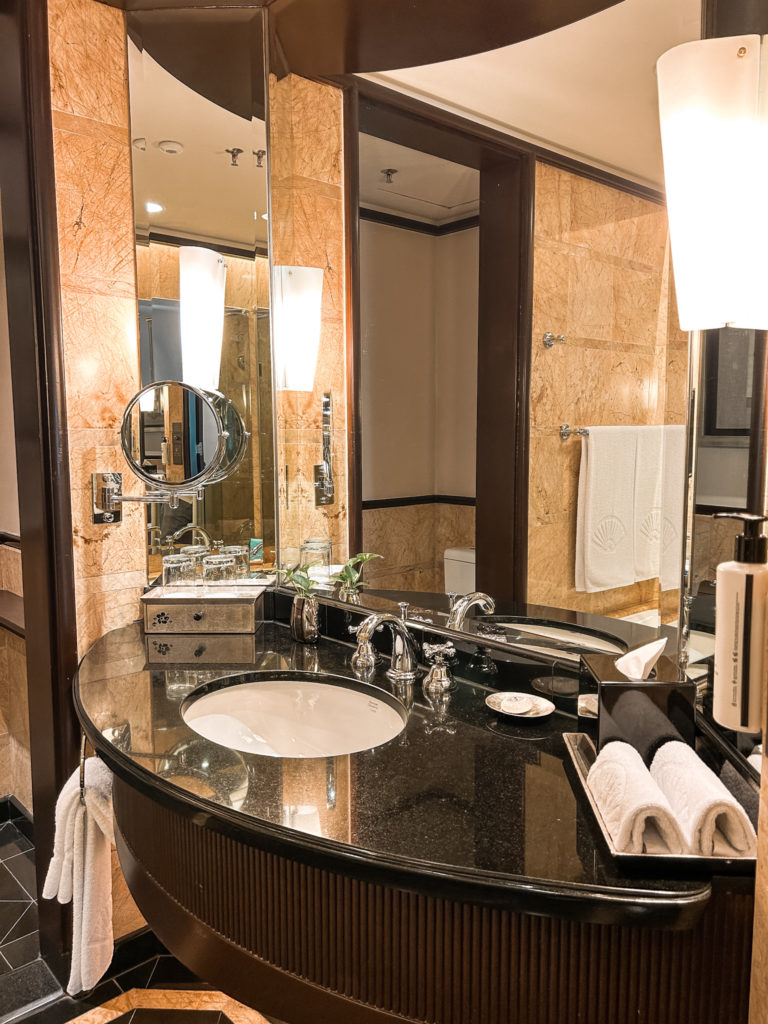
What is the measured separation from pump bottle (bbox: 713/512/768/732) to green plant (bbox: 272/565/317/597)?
1123 millimetres

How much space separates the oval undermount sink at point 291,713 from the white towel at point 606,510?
44cm

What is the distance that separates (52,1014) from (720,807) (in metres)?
1.77

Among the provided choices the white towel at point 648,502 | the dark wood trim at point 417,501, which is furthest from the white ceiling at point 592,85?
the dark wood trim at point 417,501

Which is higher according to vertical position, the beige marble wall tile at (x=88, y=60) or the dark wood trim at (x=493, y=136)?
the beige marble wall tile at (x=88, y=60)

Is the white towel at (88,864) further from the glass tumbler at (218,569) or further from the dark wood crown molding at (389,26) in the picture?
the dark wood crown molding at (389,26)

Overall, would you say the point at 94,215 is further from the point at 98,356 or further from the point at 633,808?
the point at 633,808

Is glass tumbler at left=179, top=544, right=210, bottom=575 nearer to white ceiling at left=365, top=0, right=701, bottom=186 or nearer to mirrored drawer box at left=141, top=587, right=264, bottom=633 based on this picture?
mirrored drawer box at left=141, top=587, right=264, bottom=633

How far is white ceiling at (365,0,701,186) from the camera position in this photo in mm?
1230

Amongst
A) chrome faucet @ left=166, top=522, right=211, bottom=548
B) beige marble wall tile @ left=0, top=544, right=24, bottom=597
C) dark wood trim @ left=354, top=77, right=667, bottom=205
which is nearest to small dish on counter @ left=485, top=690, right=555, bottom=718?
dark wood trim @ left=354, top=77, right=667, bottom=205

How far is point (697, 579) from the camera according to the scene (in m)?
1.17

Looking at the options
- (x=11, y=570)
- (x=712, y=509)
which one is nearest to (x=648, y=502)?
(x=712, y=509)

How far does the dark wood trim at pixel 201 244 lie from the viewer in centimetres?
193

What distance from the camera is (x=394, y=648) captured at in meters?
1.57

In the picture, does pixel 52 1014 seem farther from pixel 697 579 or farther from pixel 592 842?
pixel 697 579
